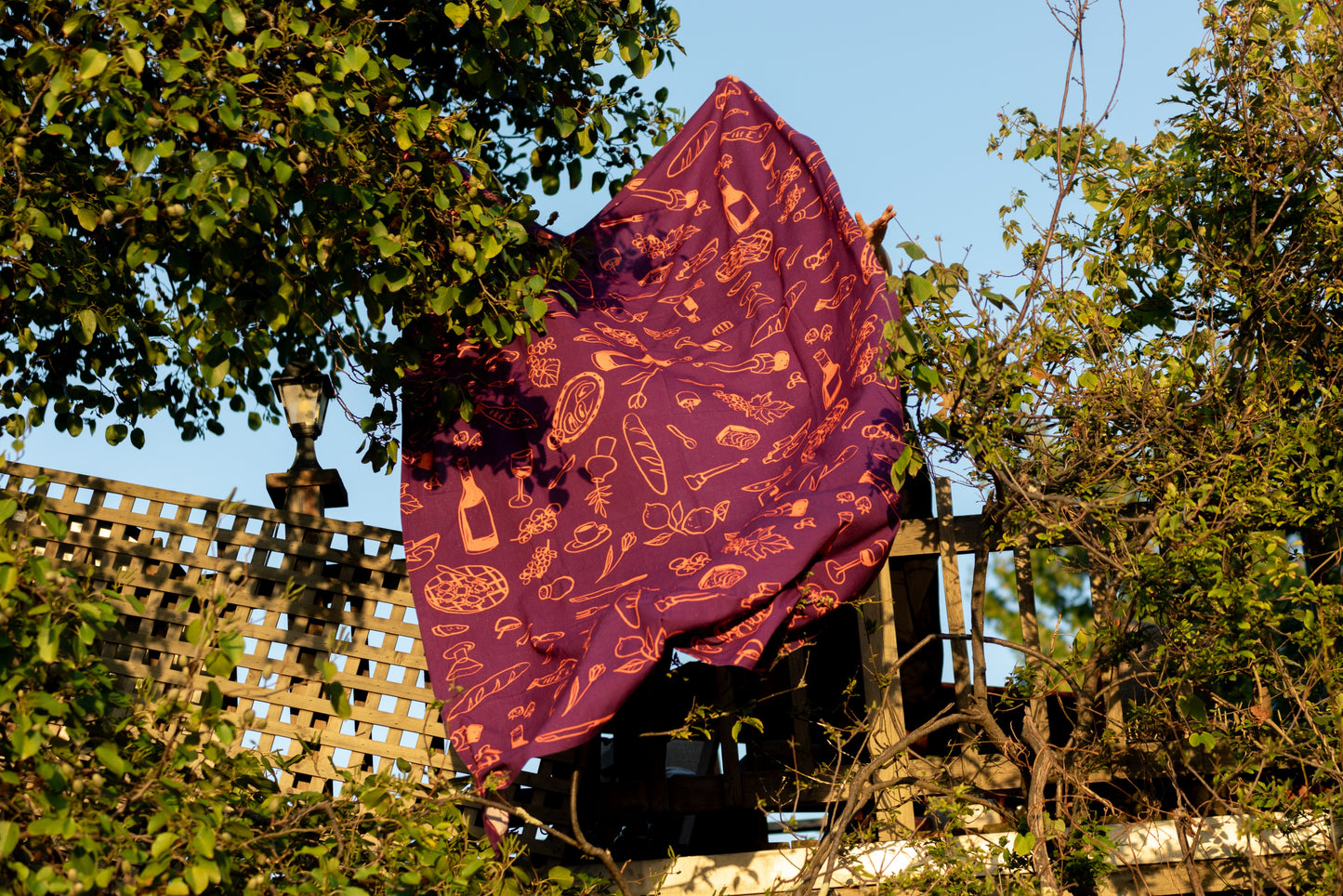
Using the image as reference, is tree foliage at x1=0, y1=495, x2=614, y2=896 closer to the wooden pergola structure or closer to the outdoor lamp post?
the wooden pergola structure

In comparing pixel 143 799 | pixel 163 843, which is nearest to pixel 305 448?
pixel 143 799

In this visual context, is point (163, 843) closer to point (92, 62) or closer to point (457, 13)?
point (92, 62)

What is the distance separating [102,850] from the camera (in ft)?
9.77

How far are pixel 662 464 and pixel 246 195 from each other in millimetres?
1982

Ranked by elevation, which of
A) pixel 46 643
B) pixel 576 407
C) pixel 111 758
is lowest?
pixel 111 758

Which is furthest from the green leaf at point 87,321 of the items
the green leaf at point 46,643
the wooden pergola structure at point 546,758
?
the green leaf at point 46,643

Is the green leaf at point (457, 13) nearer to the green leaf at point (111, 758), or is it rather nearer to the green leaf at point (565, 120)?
the green leaf at point (565, 120)

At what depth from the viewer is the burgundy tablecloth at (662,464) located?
4.36 metres

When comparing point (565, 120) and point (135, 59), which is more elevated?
point (565, 120)

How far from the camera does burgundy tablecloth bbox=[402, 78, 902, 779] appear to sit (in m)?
4.36

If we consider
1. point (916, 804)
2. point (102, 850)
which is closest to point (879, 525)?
point (916, 804)

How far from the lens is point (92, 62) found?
143 inches

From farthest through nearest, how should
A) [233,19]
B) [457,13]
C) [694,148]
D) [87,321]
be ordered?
1. [694,148]
2. [457,13]
3. [87,321]
4. [233,19]

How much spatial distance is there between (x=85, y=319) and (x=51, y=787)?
2.19 meters
